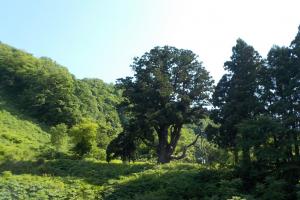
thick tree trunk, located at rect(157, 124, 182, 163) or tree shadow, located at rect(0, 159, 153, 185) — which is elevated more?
thick tree trunk, located at rect(157, 124, 182, 163)

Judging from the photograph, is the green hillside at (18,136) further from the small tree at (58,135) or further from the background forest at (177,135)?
the small tree at (58,135)

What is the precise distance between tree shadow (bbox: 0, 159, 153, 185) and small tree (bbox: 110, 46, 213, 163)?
14.7 ft

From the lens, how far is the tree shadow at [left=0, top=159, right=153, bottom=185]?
28797 millimetres

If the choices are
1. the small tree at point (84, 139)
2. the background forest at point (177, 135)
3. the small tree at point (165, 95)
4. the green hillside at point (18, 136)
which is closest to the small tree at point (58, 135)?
the background forest at point (177, 135)

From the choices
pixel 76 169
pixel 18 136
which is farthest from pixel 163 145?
pixel 18 136

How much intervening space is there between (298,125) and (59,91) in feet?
156

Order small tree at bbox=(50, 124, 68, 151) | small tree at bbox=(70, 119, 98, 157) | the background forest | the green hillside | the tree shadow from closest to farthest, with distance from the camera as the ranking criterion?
the background forest → the tree shadow → the green hillside → small tree at bbox=(70, 119, 98, 157) → small tree at bbox=(50, 124, 68, 151)

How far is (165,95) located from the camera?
120ft

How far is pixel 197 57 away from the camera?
39.5 m

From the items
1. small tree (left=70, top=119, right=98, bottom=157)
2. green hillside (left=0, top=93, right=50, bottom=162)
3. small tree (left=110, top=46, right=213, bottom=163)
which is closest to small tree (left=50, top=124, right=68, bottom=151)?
green hillside (left=0, top=93, right=50, bottom=162)

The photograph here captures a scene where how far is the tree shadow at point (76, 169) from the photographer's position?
94.5 ft

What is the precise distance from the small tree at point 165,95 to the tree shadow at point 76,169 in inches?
176

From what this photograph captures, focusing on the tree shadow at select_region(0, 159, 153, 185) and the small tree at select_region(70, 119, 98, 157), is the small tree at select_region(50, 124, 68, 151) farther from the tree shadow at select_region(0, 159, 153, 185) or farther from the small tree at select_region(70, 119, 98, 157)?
the tree shadow at select_region(0, 159, 153, 185)

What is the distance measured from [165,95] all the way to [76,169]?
1032 cm
